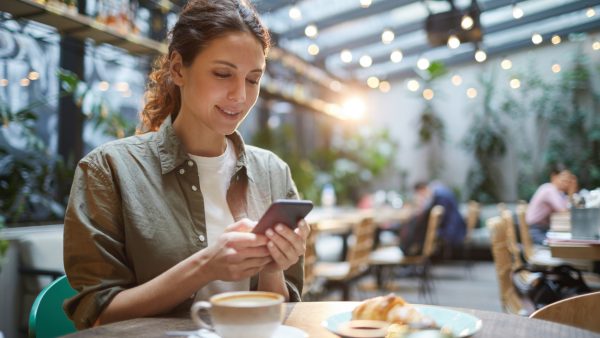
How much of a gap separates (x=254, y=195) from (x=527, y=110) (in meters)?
9.10

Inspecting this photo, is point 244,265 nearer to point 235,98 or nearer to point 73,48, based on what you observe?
point 235,98

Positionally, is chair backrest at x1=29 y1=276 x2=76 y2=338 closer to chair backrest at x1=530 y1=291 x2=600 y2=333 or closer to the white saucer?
the white saucer

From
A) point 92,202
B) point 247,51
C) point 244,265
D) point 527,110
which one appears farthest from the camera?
point 527,110

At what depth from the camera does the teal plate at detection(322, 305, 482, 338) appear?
0.74 m

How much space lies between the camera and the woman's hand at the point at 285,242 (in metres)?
0.88

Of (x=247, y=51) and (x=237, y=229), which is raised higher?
(x=247, y=51)

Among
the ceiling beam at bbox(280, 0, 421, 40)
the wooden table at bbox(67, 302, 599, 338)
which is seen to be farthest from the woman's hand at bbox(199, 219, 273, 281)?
the ceiling beam at bbox(280, 0, 421, 40)

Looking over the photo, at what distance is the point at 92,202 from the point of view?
107cm

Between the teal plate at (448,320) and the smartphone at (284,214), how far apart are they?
0.17 m

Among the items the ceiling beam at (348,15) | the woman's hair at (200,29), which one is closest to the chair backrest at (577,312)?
the woman's hair at (200,29)

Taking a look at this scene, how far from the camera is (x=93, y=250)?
1.01 m

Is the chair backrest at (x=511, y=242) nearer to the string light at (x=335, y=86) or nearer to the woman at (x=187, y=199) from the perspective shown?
the woman at (x=187, y=199)

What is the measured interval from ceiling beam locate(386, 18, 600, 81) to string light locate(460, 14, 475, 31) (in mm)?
2885

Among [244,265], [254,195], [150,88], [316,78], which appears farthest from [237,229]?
[316,78]
